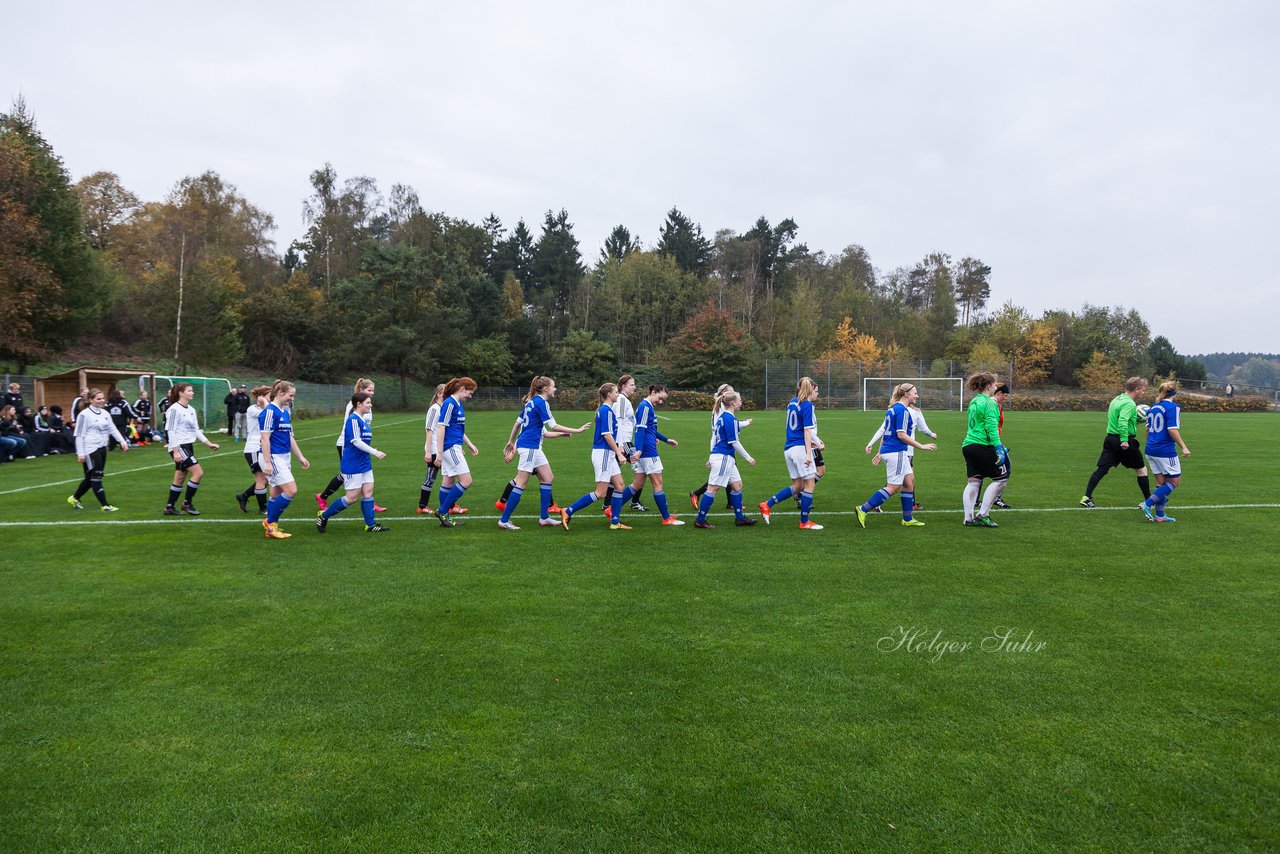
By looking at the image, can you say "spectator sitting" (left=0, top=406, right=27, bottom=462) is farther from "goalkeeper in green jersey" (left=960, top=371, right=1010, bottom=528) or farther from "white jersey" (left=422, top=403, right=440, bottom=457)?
"goalkeeper in green jersey" (left=960, top=371, right=1010, bottom=528)

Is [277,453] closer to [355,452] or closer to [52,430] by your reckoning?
[355,452]

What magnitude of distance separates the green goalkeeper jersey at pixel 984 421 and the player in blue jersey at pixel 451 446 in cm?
635

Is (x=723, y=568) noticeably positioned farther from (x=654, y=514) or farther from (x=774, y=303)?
(x=774, y=303)

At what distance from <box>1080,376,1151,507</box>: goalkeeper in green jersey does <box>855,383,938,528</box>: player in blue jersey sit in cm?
315

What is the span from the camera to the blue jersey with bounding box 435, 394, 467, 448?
9.61m

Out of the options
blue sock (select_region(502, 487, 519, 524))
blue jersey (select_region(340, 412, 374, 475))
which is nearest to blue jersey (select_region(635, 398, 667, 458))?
blue sock (select_region(502, 487, 519, 524))

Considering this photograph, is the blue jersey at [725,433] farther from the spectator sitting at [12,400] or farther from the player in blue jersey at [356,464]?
the spectator sitting at [12,400]

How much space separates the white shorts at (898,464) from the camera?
924cm

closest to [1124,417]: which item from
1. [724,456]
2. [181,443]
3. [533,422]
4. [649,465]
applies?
[724,456]

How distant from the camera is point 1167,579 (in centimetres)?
671

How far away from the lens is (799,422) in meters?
9.18

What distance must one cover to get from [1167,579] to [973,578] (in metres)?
1.71

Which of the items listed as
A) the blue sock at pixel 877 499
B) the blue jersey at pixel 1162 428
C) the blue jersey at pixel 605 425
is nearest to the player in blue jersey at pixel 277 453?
the blue jersey at pixel 605 425

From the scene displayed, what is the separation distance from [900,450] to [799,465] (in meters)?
1.29
